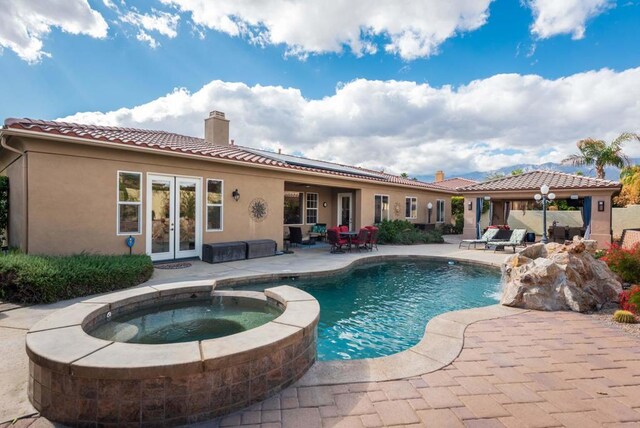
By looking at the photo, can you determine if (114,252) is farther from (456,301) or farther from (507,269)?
(507,269)

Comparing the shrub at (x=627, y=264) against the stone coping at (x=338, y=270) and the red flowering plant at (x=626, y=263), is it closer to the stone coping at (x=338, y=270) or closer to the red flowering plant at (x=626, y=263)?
the red flowering plant at (x=626, y=263)

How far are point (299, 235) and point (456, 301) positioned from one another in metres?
8.18

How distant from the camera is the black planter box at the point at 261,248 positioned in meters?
10.3

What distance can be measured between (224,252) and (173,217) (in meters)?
1.84

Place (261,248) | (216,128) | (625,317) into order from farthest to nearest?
(216,128) → (261,248) → (625,317)

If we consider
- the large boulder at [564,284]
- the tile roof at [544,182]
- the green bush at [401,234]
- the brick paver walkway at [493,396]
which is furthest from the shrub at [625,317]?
the tile roof at [544,182]

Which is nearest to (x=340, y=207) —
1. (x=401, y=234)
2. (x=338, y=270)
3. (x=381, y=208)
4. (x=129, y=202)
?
(x=381, y=208)

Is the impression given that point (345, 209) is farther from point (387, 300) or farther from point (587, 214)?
point (587, 214)

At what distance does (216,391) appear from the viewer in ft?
8.32

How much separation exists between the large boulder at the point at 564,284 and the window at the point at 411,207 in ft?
39.4

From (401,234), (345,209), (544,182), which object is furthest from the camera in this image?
(345,209)

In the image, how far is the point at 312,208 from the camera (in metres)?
16.5

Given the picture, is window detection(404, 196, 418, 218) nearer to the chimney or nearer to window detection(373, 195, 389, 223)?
window detection(373, 195, 389, 223)

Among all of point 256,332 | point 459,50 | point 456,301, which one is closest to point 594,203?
point 459,50
